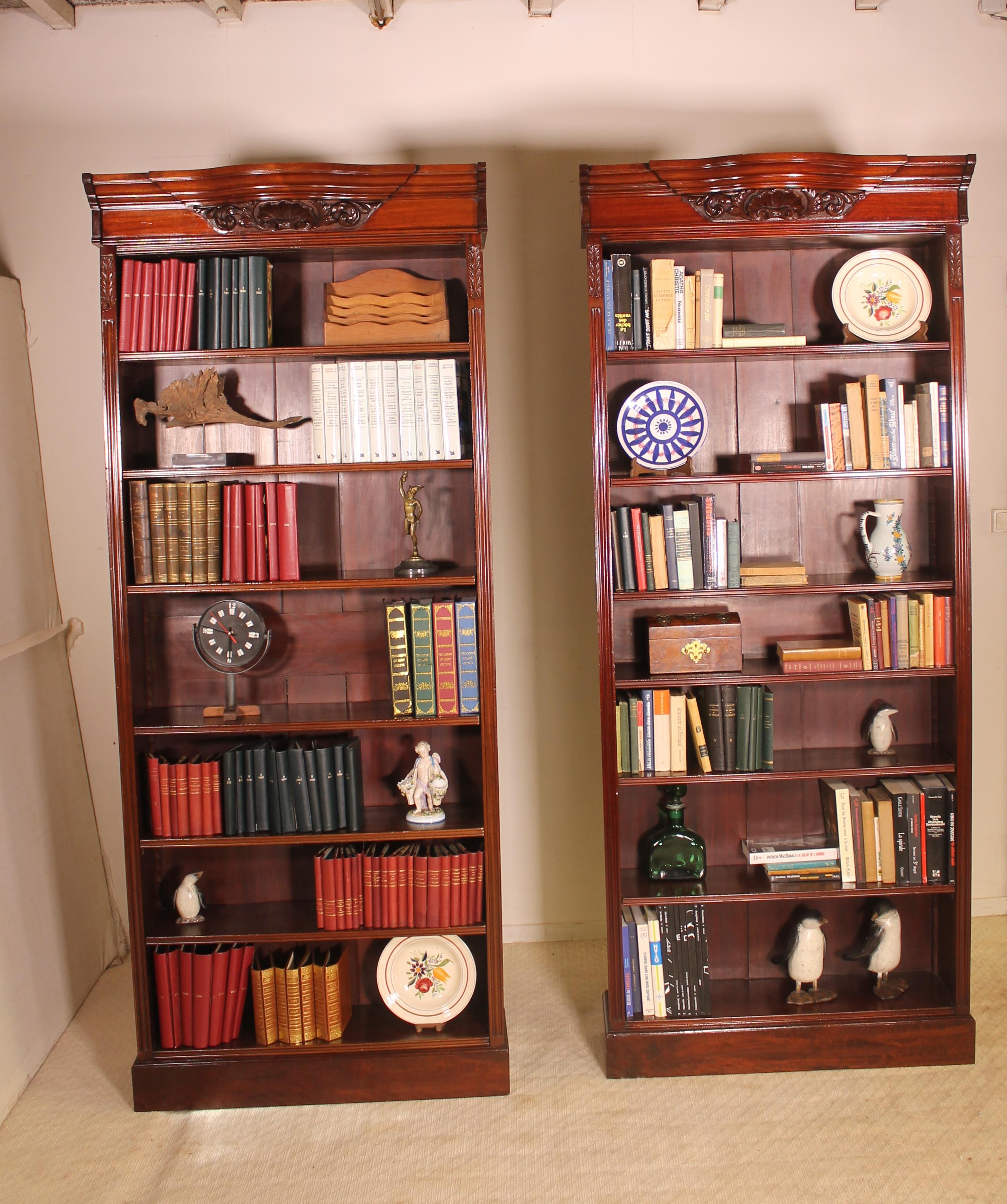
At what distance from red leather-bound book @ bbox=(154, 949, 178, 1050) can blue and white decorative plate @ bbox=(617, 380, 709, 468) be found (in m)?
1.85

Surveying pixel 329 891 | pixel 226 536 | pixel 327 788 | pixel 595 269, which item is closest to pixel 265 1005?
pixel 329 891

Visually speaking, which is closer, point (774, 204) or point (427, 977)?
point (774, 204)

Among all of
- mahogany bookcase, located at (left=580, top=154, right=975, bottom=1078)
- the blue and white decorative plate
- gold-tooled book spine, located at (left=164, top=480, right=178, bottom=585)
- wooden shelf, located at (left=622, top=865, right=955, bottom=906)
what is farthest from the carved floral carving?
wooden shelf, located at (left=622, top=865, right=955, bottom=906)

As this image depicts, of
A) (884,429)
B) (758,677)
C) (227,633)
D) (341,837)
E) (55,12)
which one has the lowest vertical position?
(341,837)

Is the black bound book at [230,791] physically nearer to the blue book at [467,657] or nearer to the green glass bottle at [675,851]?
the blue book at [467,657]

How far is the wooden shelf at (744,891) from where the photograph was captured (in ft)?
8.56

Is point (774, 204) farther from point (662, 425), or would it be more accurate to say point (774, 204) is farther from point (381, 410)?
point (381, 410)

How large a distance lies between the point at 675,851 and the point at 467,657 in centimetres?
83

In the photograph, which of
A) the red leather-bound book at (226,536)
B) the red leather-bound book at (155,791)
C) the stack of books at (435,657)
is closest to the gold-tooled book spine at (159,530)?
the red leather-bound book at (226,536)

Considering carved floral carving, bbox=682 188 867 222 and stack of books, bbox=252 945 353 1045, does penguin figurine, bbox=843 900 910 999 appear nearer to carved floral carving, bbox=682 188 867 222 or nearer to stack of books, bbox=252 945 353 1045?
stack of books, bbox=252 945 353 1045

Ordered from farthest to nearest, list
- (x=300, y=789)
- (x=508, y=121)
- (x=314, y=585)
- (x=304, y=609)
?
1. (x=508, y=121)
2. (x=304, y=609)
3. (x=300, y=789)
4. (x=314, y=585)

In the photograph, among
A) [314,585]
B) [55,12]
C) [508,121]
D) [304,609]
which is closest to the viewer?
[314,585]

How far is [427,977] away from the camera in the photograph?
265 cm

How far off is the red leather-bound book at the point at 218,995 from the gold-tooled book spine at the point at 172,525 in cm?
101
